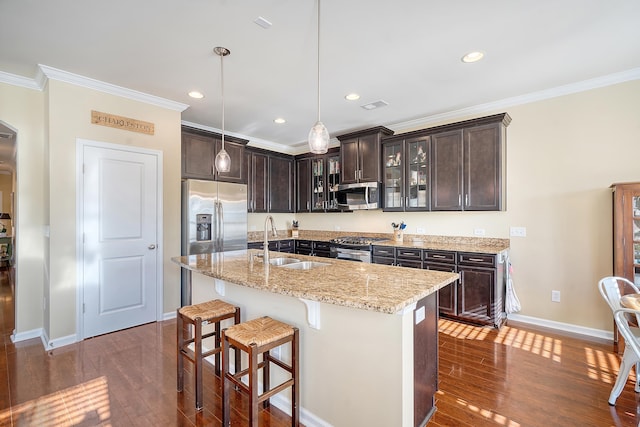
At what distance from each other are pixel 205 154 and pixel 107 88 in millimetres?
1378

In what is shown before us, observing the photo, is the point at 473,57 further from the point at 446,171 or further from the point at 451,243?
the point at 451,243

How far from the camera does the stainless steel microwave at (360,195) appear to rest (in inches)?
181

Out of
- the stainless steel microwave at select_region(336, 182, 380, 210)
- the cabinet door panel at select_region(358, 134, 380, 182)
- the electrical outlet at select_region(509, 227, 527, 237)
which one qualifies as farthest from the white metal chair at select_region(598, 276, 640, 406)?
the cabinet door panel at select_region(358, 134, 380, 182)

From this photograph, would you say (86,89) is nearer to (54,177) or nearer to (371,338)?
(54,177)

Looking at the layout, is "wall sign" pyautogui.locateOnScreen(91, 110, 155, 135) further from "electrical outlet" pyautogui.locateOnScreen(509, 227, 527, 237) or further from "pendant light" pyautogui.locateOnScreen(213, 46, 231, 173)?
"electrical outlet" pyautogui.locateOnScreen(509, 227, 527, 237)

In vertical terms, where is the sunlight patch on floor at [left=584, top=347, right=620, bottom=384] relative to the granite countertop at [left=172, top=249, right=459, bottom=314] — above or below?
below

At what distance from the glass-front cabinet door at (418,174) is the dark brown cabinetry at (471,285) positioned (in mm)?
771

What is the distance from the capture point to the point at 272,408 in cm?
206

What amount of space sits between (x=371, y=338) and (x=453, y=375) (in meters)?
1.39

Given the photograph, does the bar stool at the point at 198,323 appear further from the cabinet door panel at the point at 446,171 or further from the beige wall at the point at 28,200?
the cabinet door panel at the point at 446,171

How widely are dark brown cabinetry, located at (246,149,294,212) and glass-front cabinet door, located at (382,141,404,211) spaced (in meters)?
1.99

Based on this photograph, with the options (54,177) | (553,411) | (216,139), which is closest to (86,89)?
(54,177)

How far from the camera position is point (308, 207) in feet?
18.4

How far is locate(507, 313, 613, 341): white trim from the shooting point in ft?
10.3
